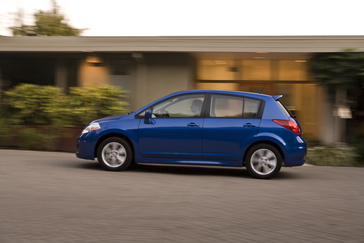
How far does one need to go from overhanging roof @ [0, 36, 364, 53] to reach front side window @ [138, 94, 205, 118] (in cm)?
485

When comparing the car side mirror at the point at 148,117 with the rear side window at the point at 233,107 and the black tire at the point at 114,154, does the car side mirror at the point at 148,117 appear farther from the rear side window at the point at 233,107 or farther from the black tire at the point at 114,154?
the rear side window at the point at 233,107

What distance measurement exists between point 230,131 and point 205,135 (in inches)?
18.9

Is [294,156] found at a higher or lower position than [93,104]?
lower

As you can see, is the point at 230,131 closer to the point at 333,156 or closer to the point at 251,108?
the point at 251,108

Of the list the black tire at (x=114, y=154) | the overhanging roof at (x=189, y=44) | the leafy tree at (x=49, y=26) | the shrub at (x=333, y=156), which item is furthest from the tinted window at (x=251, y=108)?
the leafy tree at (x=49, y=26)

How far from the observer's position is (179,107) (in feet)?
26.7

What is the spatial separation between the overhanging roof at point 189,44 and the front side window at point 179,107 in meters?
4.85

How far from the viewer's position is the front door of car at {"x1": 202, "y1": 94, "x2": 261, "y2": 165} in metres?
7.82

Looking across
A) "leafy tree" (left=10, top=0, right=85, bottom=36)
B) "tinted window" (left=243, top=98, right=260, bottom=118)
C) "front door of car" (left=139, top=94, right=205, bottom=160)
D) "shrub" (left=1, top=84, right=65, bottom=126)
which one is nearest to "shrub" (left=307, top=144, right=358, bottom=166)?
"tinted window" (left=243, top=98, right=260, bottom=118)

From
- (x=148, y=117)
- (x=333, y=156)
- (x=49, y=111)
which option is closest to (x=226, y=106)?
(x=148, y=117)

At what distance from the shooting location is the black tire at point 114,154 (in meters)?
8.12

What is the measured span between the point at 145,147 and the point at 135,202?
8.08 feet

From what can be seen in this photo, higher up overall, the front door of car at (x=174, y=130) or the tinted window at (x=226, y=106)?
the tinted window at (x=226, y=106)

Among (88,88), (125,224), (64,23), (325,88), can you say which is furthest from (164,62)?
(64,23)
